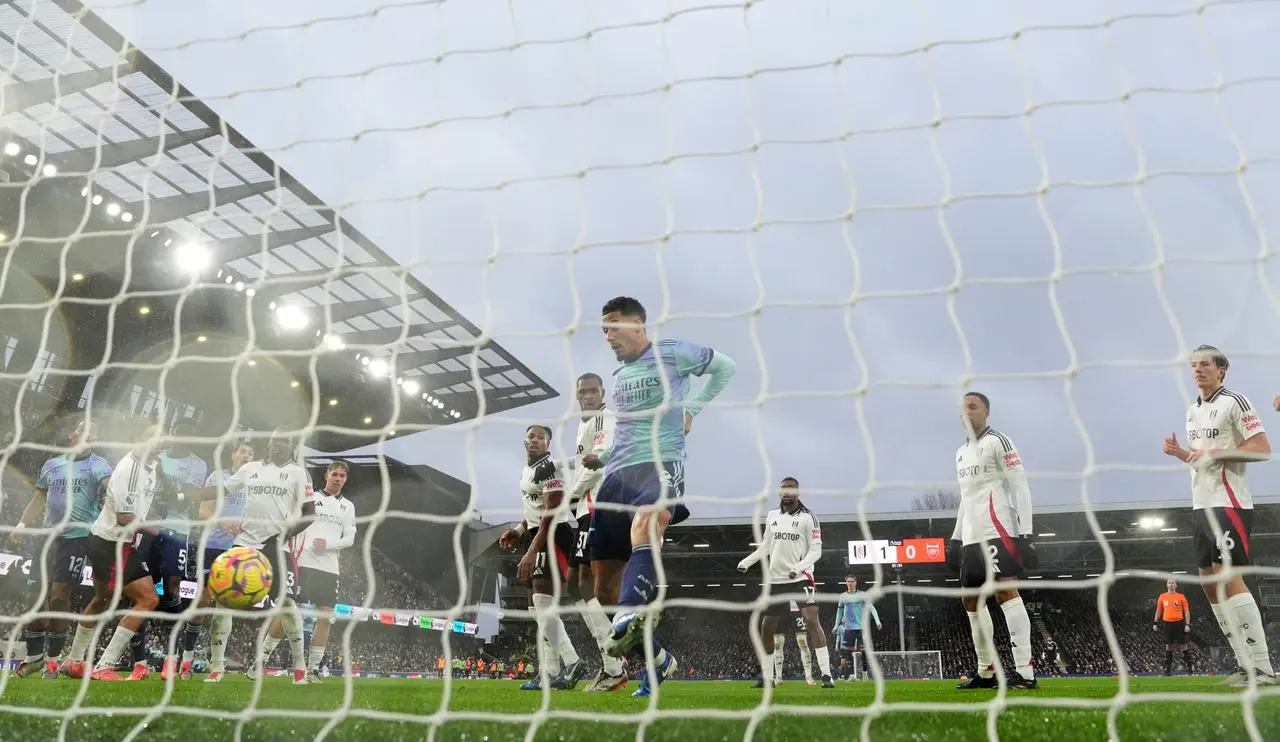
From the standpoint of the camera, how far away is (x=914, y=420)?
3191mm

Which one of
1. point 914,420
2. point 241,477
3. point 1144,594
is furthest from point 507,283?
point 1144,594

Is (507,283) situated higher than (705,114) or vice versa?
(705,114)

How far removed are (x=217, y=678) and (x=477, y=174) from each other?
435 centimetres

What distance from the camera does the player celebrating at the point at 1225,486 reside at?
4.38 meters

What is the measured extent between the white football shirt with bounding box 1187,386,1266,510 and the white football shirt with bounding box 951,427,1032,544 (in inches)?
33.7

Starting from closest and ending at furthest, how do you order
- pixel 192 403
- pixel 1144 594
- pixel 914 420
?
pixel 914 420 → pixel 192 403 → pixel 1144 594

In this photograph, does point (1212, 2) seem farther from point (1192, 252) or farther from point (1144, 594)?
point (1144, 594)

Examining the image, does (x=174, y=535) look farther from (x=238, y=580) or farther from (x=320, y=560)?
(x=238, y=580)

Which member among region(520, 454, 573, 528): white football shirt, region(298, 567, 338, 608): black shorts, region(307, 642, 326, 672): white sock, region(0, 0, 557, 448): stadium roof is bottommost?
region(307, 642, 326, 672): white sock

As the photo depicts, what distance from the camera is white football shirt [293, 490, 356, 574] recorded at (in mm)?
6611

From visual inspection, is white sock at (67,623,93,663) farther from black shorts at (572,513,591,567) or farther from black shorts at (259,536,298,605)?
black shorts at (572,513,591,567)

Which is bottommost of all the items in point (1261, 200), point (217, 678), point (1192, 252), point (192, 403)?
point (217, 678)

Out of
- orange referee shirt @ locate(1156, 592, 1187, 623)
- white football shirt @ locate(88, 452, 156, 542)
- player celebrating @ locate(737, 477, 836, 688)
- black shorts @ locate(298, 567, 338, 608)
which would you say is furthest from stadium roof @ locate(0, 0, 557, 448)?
orange referee shirt @ locate(1156, 592, 1187, 623)

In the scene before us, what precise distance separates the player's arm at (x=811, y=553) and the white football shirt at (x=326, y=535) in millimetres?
3680
